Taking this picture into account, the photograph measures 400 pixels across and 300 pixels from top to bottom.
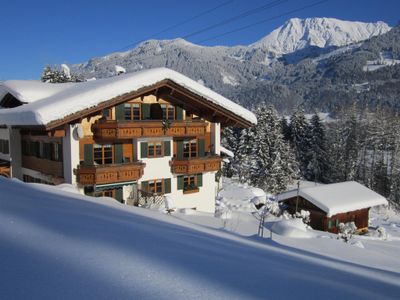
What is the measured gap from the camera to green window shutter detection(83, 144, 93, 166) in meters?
16.0

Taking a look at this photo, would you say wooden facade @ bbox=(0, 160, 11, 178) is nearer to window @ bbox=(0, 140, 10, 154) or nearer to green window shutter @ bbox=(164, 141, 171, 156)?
window @ bbox=(0, 140, 10, 154)

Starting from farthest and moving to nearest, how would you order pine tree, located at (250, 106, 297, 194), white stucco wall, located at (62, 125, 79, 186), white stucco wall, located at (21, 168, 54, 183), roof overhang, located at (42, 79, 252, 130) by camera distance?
pine tree, located at (250, 106, 297, 194) → white stucco wall, located at (21, 168, 54, 183) → white stucco wall, located at (62, 125, 79, 186) → roof overhang, located at (42, 79, 252, 130)

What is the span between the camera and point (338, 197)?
1041 inches

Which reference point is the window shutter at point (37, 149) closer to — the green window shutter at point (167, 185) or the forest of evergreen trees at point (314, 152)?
the green window shutter at point (167, 185)

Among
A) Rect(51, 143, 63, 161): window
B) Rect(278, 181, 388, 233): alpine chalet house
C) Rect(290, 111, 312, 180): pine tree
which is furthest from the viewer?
Rect(290, 111, 312, 180): pine tree

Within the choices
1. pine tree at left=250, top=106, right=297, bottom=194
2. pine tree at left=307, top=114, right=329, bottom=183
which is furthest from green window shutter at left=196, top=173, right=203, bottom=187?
pine tree at left=307, top=114, right=329, bottom=183

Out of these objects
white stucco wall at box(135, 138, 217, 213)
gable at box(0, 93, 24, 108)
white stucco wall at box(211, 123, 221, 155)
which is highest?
gable at box(0, 93, 24, 108)

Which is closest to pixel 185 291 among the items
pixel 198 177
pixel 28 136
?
pixel 198 177

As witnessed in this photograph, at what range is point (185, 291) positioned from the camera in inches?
105

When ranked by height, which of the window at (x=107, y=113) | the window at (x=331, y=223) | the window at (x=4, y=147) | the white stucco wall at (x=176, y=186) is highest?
the window at (x=107, y=113)

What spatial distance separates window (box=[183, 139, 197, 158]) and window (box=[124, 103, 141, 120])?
124 inches

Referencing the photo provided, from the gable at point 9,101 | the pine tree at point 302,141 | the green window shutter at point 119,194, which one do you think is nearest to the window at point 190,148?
the green window shutter at point 119,194

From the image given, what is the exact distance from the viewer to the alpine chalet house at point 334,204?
25.0 meters

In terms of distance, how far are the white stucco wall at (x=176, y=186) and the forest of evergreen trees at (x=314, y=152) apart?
Answer: 25.9m
